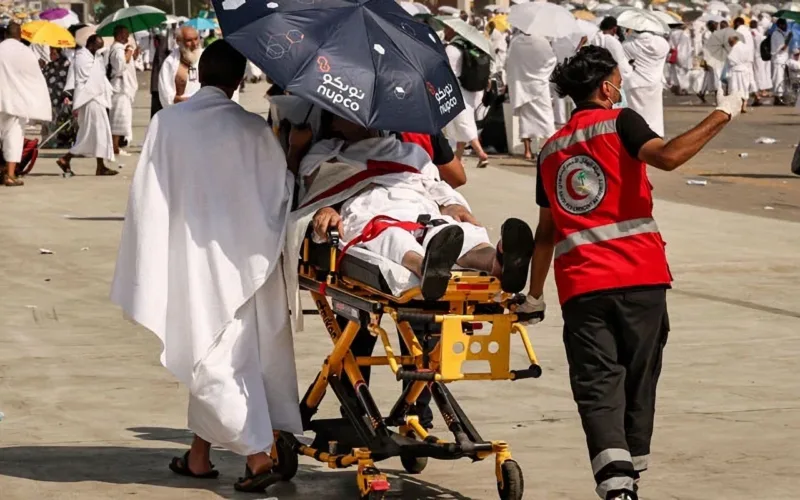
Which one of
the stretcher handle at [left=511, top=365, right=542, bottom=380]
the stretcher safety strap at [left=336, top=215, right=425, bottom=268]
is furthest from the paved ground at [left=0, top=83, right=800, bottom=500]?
the stretcher safety strap at [left=336, top=215, right=425, bottom=268]

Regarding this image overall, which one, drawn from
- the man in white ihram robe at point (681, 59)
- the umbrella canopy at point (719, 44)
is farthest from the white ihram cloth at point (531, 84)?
the man in white ihram robe at point (681, 59)

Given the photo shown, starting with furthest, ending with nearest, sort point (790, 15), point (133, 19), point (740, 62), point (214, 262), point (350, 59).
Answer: point (740, 62), point (790, 15), point (133, 19), point (214, 262), point (350, 59)

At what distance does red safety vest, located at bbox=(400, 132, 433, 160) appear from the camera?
263 inches

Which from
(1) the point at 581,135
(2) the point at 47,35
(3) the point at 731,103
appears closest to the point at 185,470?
(1) the point at 581,135

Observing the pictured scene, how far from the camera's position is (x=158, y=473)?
6750 mm

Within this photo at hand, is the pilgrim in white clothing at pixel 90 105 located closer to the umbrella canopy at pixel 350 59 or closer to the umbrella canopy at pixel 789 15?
the umbrella canopy at pixel 350 59

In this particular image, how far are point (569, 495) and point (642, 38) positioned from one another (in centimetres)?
1524

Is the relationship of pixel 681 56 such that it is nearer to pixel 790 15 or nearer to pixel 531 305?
pixel 790 15

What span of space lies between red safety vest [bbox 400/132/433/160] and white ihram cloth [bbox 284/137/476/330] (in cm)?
10

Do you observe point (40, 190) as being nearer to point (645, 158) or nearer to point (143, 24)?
point (143, 24)

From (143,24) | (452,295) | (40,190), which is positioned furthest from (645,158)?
(143,24)

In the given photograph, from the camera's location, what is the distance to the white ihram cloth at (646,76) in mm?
20797

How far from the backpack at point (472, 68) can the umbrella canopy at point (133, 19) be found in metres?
5.45

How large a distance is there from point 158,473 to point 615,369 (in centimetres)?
203
